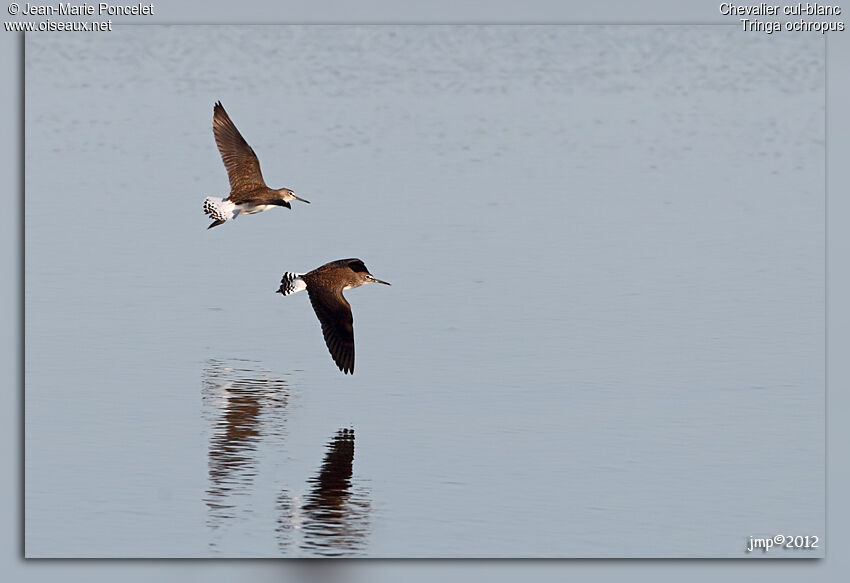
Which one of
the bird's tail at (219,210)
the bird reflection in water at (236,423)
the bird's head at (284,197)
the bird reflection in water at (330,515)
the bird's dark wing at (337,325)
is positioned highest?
the bird's head at (284,197)

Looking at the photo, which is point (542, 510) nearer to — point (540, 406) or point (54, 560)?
point (540, 406)

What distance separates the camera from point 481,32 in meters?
24.9

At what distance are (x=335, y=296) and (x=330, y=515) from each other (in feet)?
8.34

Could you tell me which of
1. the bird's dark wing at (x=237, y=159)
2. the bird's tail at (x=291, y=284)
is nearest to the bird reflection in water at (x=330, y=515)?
the bird's tail at (x=291, y=284)

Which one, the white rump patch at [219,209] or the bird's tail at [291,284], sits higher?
the white rump patch at [219,209]

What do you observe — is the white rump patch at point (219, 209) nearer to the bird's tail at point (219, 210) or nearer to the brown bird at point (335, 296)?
the bird's tail at point (219, 210)

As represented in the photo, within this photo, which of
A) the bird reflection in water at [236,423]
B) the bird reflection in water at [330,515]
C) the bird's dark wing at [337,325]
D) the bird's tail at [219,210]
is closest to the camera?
the bird reflection in water at [330,515]

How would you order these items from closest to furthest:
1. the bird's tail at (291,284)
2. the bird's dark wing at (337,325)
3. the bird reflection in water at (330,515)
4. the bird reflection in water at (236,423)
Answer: the bird reflection in water at (330,515) → the bird reflection in water at (236,423) → the bird's dark wing at (337,325) → the bird's tail at (291,284)

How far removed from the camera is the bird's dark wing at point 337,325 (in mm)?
11984

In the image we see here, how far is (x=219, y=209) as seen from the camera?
1404 centimetres

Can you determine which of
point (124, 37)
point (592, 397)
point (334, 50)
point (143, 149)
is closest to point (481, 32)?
point (334, 50)

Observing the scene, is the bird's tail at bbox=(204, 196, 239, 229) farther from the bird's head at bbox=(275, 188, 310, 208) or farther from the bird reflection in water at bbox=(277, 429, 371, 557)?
the bird reflection in water at bbox=(277, 429, 371, 557)

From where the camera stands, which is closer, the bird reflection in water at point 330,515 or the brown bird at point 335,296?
the bird reflection in water at point 330,515

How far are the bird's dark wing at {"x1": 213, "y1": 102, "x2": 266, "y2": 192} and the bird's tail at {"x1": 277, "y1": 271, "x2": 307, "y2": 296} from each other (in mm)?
1859
